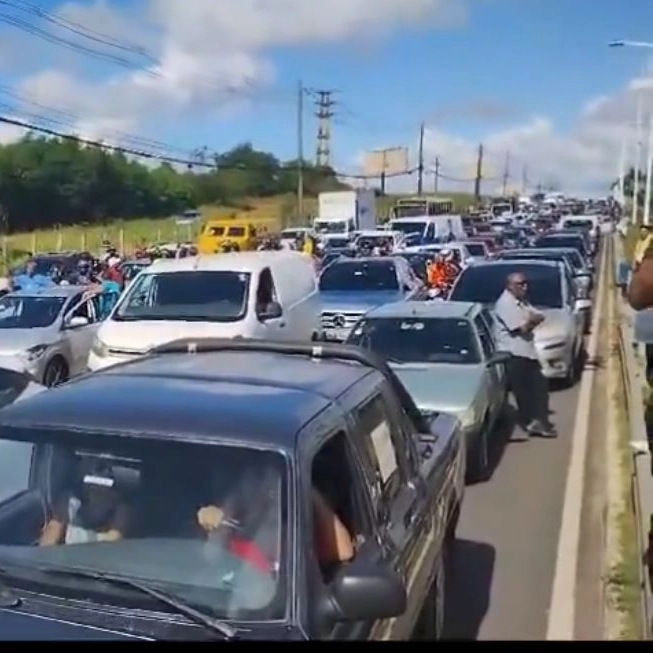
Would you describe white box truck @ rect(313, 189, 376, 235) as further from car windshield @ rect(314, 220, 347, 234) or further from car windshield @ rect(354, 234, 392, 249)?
car windshield @ rect(354, 234, 392, 249)

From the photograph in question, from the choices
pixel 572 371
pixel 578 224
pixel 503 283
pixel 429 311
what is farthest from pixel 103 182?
pixel 578 224

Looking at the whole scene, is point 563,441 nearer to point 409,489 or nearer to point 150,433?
point 409,489

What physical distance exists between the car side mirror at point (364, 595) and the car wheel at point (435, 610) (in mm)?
774

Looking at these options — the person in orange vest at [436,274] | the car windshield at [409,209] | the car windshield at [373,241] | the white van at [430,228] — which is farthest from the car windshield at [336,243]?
the person in orange vest at [436,274]

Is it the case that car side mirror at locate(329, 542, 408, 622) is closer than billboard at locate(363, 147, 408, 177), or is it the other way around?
car side mirror at locate(329, 542, 408, 622)

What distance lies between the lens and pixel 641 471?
6.93m

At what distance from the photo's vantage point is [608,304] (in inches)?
917

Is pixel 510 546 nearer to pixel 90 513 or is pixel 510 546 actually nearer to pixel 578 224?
pixel 90 513

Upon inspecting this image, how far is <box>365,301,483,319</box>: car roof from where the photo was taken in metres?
9.40

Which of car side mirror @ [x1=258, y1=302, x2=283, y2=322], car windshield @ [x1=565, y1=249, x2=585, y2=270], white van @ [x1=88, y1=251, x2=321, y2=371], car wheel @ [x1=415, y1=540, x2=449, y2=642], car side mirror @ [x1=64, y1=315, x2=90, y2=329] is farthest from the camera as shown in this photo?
car windshield @ [x1=565, y1=249, x2=585, y2=270]

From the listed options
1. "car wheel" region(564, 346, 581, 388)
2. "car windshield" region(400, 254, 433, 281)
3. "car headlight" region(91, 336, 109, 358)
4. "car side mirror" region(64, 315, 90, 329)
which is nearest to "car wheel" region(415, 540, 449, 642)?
"car headlight" region(91, 336, 109, 358)

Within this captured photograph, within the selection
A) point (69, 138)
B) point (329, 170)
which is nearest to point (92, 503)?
point (69, 138)

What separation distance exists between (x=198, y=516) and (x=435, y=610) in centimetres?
162

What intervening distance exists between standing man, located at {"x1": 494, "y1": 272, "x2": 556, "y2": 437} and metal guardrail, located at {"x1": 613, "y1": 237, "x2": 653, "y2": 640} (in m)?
0.75
